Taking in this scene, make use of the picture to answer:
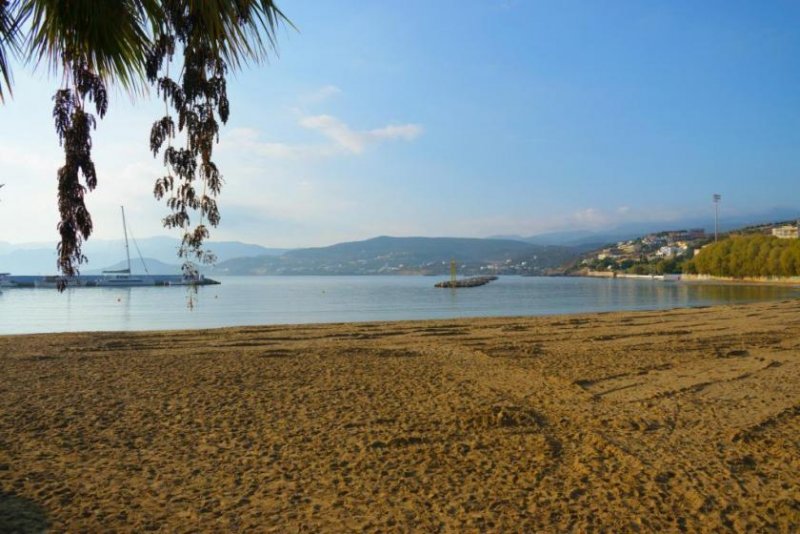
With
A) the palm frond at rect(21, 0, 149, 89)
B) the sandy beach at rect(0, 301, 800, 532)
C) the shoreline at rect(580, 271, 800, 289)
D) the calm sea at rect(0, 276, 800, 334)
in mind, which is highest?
the palm frond at rect(21, 0, 149, 89)

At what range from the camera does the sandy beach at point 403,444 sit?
190 inches

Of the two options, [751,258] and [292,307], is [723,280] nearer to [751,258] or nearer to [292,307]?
[751,258]

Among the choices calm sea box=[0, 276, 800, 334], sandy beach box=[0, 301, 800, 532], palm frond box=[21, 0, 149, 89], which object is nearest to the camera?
palm frond box=[21, 0, 149, 89]

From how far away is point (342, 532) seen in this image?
4484 millimetres

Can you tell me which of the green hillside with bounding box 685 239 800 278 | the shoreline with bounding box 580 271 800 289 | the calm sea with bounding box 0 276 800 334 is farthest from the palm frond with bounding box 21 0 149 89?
the green hillside with bounding box 685 239 800 278

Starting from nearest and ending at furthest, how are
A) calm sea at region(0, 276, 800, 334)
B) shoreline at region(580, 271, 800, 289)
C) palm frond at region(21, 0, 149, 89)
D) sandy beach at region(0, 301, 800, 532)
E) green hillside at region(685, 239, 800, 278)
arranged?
palm frond at region(21, 0, 149, 89) → sandy beach at region(0, 301, 800, 532) → calm sea at region(0, 276, 800, 334) → shoreline at region(580, 271, 800, 289) → green hillside at region(685, 239, 800, 278)

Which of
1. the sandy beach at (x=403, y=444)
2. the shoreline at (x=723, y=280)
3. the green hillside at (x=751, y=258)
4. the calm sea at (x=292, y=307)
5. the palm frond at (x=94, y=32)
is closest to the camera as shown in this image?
the palm frond at (x=94, y=32)

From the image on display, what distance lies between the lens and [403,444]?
677cm

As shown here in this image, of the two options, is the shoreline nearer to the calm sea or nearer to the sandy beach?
the calm sea

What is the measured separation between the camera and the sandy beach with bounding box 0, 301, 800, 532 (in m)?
4.82

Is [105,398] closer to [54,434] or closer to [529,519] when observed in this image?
[54,434]

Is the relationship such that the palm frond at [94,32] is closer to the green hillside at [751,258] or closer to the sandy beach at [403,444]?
the sandy beach at [403,444]

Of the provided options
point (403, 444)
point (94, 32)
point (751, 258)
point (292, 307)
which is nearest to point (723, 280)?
point (751, 258)

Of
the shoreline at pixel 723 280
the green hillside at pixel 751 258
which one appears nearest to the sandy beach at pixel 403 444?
the shoreline at pixel 723 280
